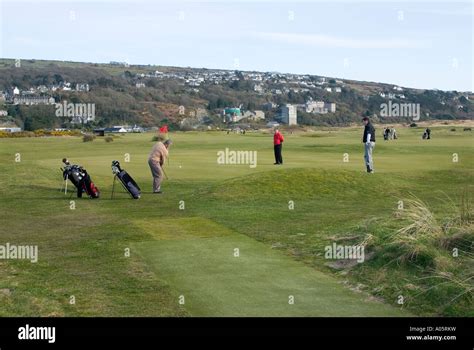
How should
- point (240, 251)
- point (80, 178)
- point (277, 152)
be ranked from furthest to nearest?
point (277, 152) < point (80, 178) < point (240, 251)

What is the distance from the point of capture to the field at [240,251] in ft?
30.6

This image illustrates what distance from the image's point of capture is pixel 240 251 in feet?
41.8

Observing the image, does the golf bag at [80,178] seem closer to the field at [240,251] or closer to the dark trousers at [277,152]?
the field at [240,251]

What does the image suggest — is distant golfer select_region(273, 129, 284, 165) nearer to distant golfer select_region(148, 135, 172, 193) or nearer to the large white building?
distant golfer select_region(148, 135, 172, 193)

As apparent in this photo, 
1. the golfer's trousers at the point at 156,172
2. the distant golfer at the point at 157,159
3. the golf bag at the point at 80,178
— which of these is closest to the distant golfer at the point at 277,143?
the distant golfer at the point at 157,159

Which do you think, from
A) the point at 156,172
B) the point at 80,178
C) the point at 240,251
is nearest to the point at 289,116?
the point at 156,172

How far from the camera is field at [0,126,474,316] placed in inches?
367

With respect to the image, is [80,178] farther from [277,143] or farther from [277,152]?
[277,152]

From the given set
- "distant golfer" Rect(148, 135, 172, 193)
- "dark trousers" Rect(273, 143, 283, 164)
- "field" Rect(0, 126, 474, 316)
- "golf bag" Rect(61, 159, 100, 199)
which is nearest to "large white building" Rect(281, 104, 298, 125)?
"dark trousers" Rect(273, 143, 283, 164)

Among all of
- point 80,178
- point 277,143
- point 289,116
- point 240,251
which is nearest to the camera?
point 240,251

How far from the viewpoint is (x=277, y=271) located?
11125 mm
